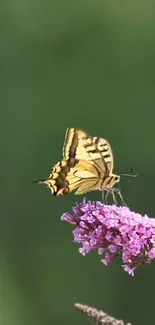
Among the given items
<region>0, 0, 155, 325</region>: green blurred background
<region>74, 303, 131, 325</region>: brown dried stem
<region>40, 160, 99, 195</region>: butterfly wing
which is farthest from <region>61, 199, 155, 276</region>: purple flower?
<region>0, 0, 155, 325</region>: green blurred background

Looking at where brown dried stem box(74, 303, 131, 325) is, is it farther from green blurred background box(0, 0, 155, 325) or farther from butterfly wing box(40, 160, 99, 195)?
green blurred background box(0, 0, 155, 325)

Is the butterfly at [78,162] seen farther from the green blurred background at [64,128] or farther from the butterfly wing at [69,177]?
the green blurred background at [64,128]

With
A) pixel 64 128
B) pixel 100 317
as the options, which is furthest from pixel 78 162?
pixel 64 128

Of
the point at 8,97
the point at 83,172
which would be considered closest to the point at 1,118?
the point at 8,97

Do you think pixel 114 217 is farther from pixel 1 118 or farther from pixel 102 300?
pixel 1 118

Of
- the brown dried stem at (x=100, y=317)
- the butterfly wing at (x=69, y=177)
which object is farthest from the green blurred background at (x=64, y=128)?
the brown dried stem at (x=100, y=317)

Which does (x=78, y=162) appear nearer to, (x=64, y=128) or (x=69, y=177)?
(x=69, y=177)
